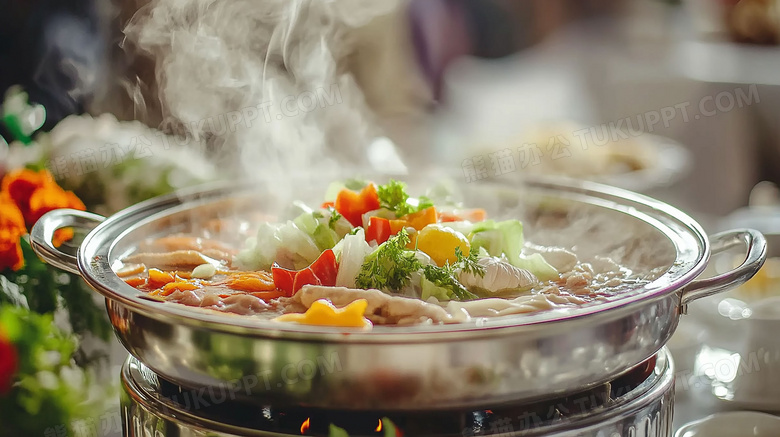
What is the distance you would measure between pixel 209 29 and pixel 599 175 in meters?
2.87

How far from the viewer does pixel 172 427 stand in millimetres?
1504

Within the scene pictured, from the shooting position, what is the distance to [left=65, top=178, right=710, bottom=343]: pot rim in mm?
1261

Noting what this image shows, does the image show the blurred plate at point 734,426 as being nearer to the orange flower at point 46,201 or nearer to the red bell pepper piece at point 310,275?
the red bell pepper piece at point 310,275

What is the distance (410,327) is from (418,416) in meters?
0.20

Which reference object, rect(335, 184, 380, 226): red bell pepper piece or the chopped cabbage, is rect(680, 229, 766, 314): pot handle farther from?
rect(335, 184, 380, 226): red bell pepper piece

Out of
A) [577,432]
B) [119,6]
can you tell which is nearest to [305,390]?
[577,432]

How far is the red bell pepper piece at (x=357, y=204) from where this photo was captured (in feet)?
6.77

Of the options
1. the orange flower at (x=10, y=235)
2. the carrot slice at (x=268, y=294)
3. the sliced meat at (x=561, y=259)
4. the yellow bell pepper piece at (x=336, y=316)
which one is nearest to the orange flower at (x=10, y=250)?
the orange flower at (x=10, y=235)

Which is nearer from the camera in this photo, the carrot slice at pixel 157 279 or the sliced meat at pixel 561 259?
the carrot slice at pixel 157 279

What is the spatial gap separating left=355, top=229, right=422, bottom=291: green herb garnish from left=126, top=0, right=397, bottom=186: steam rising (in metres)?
0.91

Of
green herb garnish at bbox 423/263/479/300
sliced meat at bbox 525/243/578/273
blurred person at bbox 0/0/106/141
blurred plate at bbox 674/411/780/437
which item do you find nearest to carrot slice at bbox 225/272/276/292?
green herb garnish at bbox 423/263/479/300

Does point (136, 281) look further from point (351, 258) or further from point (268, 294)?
point (351, 258)

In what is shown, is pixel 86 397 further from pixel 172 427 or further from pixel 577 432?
pixel 577 432

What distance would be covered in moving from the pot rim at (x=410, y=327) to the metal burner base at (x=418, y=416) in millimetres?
183
